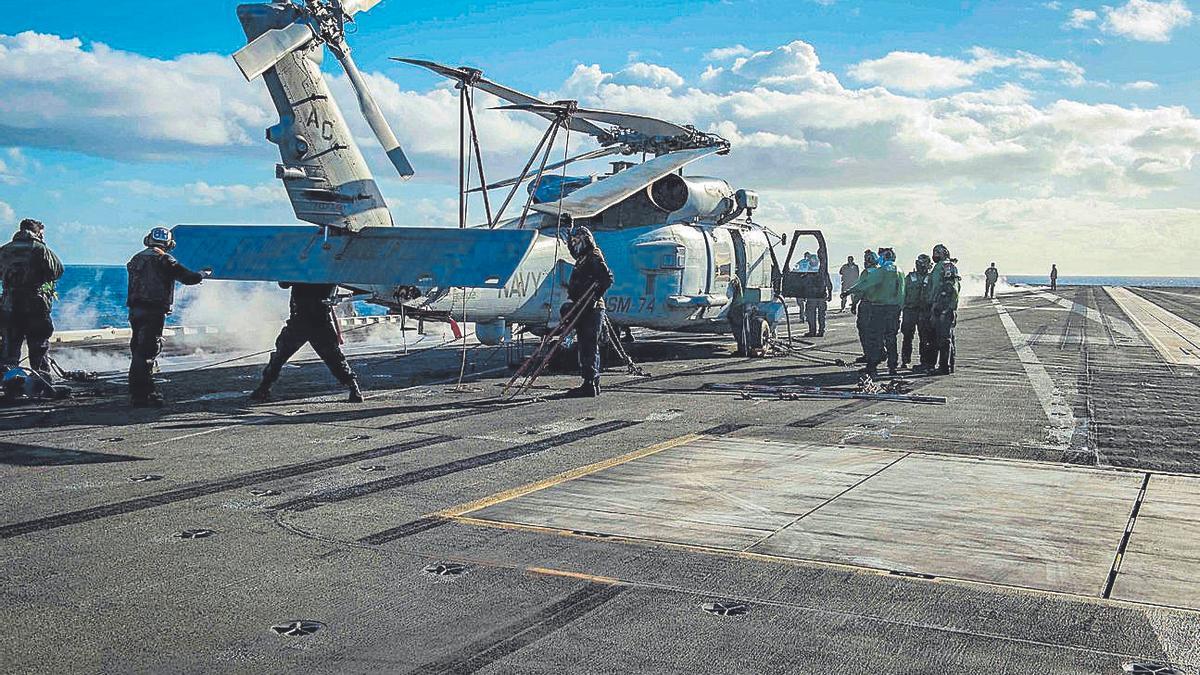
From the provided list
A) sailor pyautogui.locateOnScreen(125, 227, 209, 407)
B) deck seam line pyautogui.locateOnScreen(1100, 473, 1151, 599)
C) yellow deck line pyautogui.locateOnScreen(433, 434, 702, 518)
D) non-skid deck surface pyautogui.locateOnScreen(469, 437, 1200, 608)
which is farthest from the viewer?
sailor pyautogui.locateOnScreen(125, 227, 209, 407)

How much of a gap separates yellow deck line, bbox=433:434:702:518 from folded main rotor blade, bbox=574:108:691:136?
649cm

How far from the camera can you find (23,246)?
1291 centimetres

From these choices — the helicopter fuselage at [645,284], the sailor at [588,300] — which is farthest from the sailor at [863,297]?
the sailor at [588,300]

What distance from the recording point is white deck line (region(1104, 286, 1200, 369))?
811 inches

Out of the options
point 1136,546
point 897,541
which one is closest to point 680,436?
point 897,541

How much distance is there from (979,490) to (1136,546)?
5.43ft

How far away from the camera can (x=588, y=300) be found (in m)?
14.0

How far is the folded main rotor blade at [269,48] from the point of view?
11.3m

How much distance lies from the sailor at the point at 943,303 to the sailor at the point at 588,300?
5.99 meters

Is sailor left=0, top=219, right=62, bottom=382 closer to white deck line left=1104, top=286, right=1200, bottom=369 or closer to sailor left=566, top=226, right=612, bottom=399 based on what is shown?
sailor left=566, top=226, right=612, bottom=399

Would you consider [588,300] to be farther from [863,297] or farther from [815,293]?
[815,293]

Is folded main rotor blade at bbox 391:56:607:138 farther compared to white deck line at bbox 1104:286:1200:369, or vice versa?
white deck line at bbox 1104:286:1200:369

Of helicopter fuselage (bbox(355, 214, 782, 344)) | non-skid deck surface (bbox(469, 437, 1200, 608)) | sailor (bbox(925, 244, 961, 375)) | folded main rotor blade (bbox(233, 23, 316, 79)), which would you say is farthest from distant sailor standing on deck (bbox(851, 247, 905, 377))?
folded main rotor blade (bbox(233, 23, 316, 79))

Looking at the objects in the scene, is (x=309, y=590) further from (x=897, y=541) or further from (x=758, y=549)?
(x=897, y=541)
